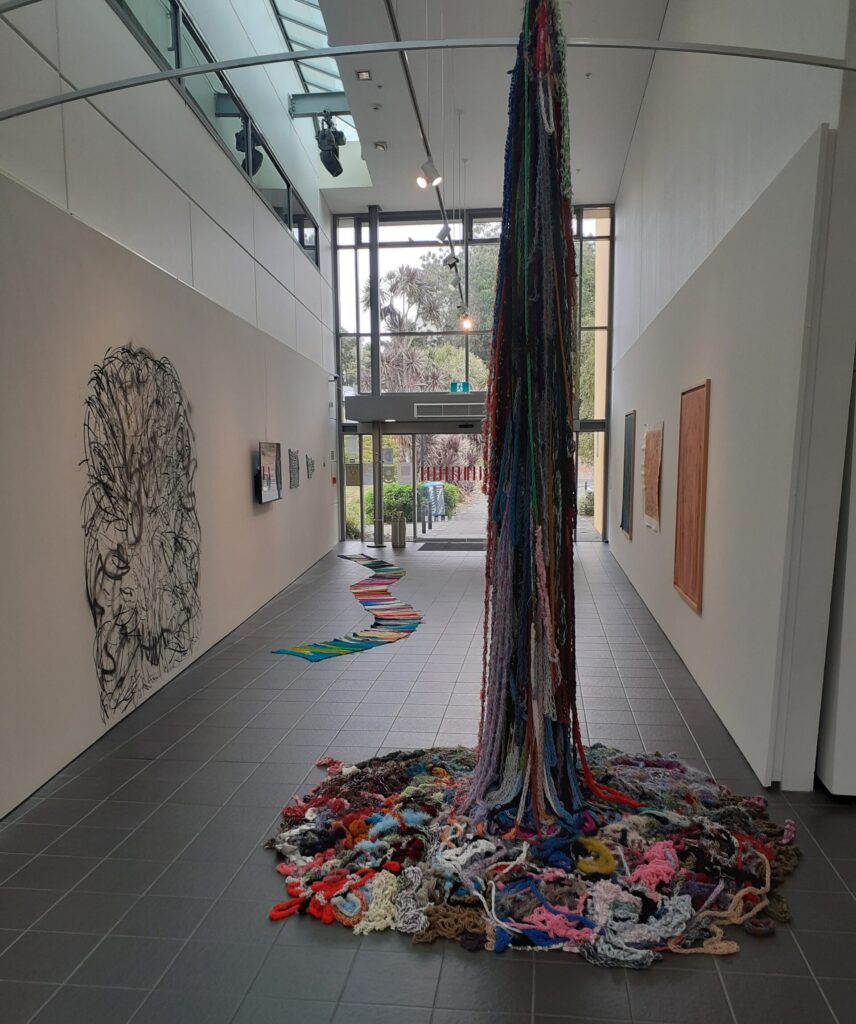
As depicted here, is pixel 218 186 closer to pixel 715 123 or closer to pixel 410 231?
pixel 715 123

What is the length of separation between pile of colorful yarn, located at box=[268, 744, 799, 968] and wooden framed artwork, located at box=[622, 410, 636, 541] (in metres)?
5.25

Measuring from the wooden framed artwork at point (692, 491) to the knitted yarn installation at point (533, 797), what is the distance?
5.63 ft

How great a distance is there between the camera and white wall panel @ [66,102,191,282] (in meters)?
3.85

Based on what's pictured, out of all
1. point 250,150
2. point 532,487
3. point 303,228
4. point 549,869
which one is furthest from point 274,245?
point 549,869

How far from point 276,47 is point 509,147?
7470 mm

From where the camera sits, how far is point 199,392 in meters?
5.49

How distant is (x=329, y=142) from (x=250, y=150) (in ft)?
7.29

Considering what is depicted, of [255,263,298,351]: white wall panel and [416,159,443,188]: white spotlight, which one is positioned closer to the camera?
[416,159,443,188]: white spotlight

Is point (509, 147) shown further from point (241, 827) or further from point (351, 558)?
point (351, 558)

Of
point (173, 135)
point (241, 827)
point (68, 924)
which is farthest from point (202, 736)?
point (173, 135)

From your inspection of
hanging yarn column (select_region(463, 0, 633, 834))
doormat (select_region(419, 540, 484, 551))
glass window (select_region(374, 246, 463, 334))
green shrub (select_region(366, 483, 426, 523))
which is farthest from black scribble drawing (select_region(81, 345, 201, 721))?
glass window (select_region(374, 246, 463, 334))

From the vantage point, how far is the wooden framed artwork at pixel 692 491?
4.42 m

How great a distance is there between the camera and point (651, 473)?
21.3 ft

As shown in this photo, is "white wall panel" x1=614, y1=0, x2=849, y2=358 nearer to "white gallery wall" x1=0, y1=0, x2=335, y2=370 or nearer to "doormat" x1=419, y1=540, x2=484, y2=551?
"white gallery wall" x1=0, y1=0, x2=335, y2=370
